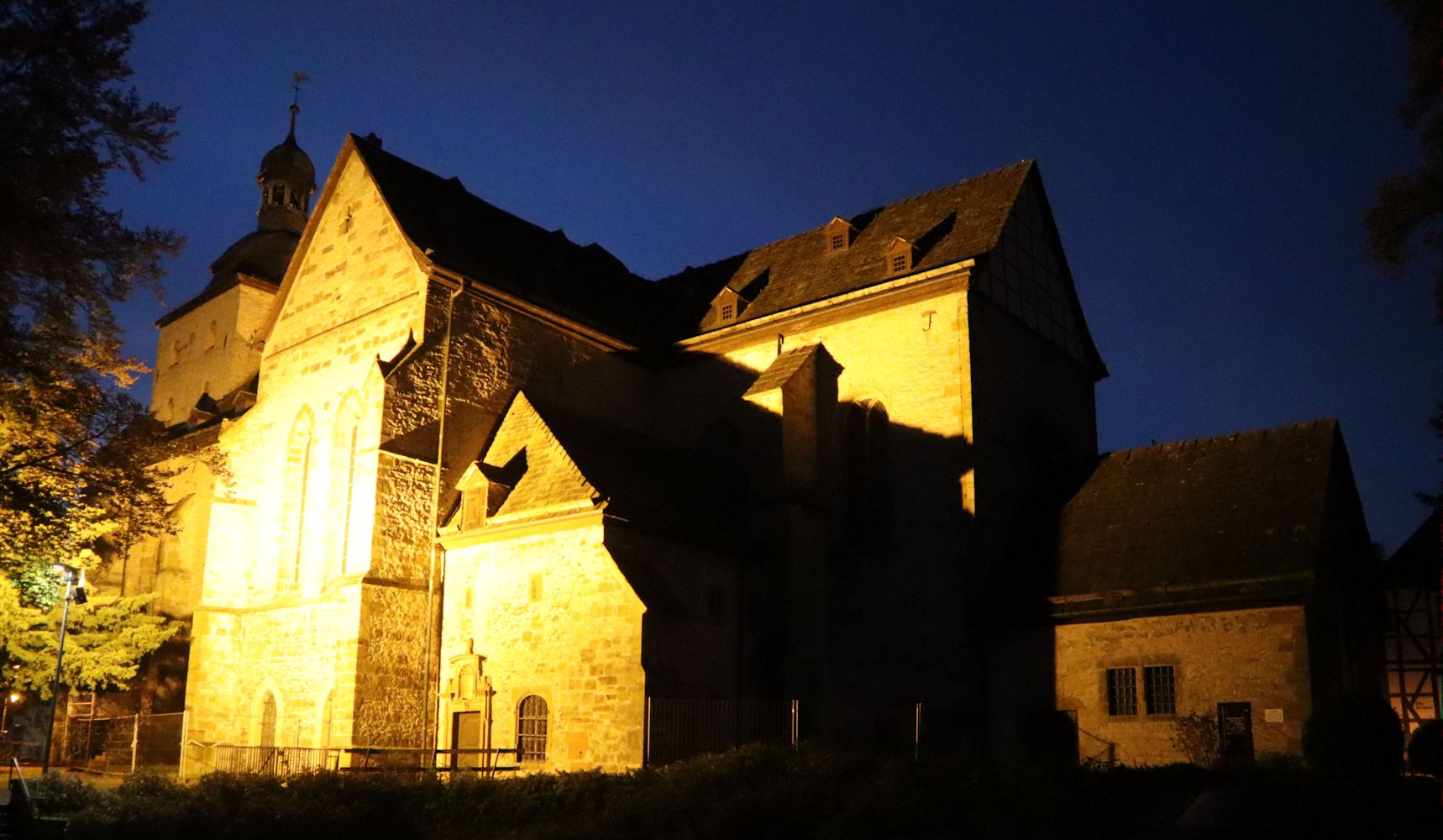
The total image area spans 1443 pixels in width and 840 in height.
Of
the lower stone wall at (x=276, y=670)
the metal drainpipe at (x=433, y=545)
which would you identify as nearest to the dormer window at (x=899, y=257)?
the metal drainpipe at (x=433, y=545)

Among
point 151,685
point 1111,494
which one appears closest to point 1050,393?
point 1111,494

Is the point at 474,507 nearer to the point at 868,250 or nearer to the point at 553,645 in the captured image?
the point at 553,645

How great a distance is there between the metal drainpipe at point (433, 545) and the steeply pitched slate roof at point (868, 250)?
7798 mm

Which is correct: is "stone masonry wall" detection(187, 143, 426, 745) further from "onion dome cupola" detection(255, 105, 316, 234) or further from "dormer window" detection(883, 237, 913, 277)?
"onion dome cupola" detection(255, 105, 316, 234)

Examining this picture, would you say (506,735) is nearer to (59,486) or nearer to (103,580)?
(59,486)

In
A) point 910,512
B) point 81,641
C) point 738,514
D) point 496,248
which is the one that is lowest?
point 81,641

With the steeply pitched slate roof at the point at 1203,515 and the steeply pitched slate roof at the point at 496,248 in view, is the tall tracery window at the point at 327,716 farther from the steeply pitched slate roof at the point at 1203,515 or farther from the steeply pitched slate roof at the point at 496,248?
the steeply pitched slate roof at the point at 1203,515

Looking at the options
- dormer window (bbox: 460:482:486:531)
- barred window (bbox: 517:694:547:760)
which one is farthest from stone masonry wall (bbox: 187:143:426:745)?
barred window (bbox: 517:694:547:760)

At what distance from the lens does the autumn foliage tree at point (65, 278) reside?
17328 mm

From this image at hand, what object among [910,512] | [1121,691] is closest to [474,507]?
[910,512]

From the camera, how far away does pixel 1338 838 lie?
39.3 feet

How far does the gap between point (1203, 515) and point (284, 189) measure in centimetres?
4019

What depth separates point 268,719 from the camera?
92.3 ft

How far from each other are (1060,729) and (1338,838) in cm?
1238
